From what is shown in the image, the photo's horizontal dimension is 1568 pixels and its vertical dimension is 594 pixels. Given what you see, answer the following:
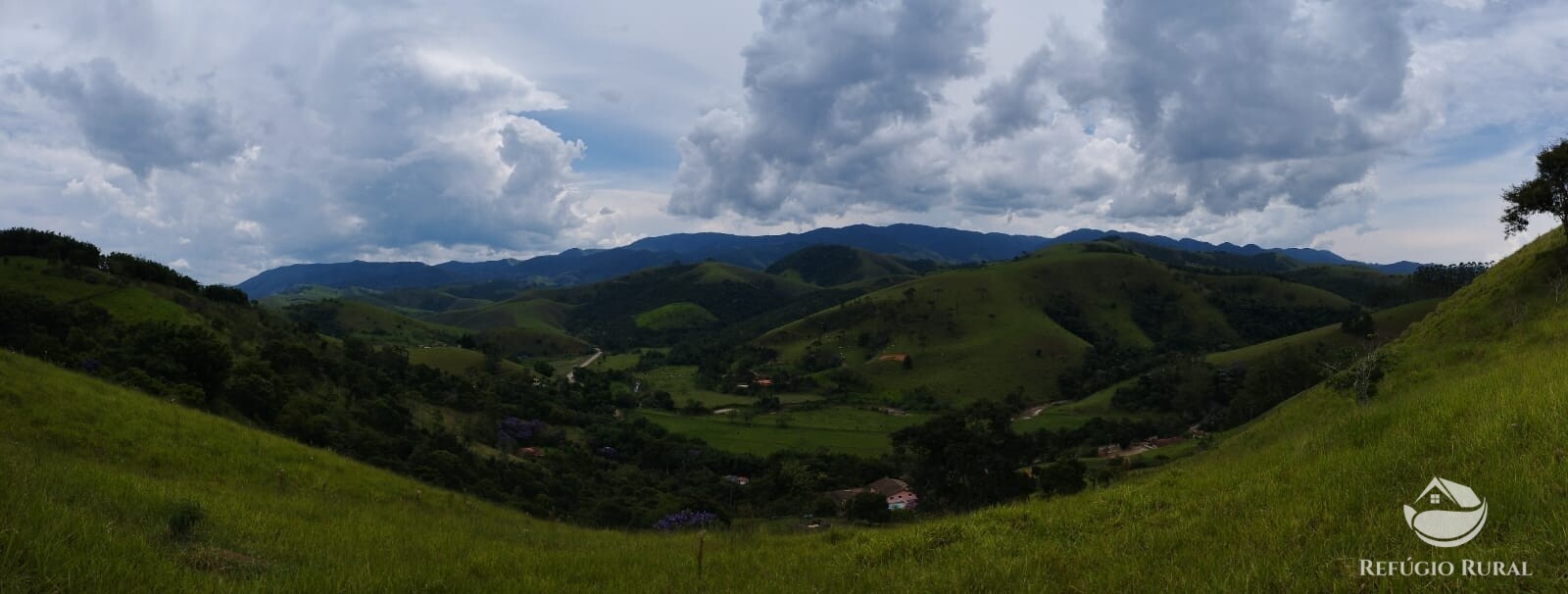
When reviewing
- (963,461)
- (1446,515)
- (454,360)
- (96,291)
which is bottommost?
(963,461)

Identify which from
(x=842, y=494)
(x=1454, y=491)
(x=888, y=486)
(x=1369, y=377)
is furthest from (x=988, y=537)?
(x=888, y=486)

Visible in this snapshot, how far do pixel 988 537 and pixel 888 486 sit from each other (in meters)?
68.3

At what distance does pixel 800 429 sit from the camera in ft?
431

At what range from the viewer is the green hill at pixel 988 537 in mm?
5654

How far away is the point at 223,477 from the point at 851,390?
15832 centimetres

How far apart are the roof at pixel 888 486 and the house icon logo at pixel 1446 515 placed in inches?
2589

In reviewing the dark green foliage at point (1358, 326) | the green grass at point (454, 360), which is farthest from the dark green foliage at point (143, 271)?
the dark green foliage at point (1358, 326)

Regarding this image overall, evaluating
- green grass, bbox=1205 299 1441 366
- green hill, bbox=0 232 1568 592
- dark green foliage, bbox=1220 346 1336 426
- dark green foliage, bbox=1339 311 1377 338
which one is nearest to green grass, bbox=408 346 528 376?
dark green foliage, bbox=1220 346 1336 426

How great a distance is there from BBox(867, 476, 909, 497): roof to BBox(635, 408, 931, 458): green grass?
29.2 metres

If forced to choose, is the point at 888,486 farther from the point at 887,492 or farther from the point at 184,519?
the point at 184,519

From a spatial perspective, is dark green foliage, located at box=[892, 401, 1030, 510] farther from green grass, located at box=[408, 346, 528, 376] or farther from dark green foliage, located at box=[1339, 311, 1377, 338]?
dark green foliage, located at box=[1339, 311, 1377, 338]

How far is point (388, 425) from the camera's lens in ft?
211

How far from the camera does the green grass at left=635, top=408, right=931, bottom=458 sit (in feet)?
379

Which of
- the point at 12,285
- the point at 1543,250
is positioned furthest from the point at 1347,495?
the point at 12,285
